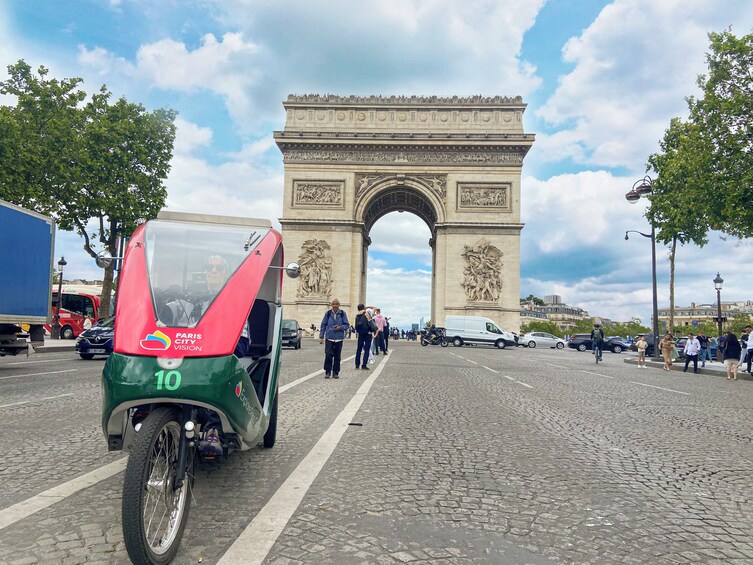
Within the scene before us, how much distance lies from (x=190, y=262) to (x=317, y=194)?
3893cm

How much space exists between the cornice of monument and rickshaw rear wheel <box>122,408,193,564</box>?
41.5 meters

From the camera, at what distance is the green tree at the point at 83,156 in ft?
73.5

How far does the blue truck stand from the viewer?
38.7 feet

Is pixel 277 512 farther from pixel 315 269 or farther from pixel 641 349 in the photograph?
pixel 315 269

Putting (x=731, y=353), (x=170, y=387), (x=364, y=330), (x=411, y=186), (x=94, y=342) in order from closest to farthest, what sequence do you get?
(x=170, y=387)
(x=364, y=330)
(x=94, y=342)
(x=731, y=353)
(x=411, y=186)

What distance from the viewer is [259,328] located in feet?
16.3

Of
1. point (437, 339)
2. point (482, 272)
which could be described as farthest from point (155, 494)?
point (482, 272)

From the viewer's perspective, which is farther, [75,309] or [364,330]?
[75,309]

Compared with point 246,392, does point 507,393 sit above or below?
below

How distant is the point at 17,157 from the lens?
858 inches

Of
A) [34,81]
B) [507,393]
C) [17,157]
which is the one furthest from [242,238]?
[34,81]

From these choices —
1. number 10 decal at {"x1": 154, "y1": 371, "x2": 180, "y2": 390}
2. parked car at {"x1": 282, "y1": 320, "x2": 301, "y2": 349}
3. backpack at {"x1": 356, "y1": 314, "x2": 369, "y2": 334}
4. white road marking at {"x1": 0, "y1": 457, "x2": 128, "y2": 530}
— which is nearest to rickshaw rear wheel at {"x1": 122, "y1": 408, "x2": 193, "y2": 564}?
number 10 decal at {"x1": 154, "y1": 371, "x2": 180, "y2": 390}

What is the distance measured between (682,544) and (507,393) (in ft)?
22.2

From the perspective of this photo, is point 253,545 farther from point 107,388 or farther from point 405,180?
point 405,180
